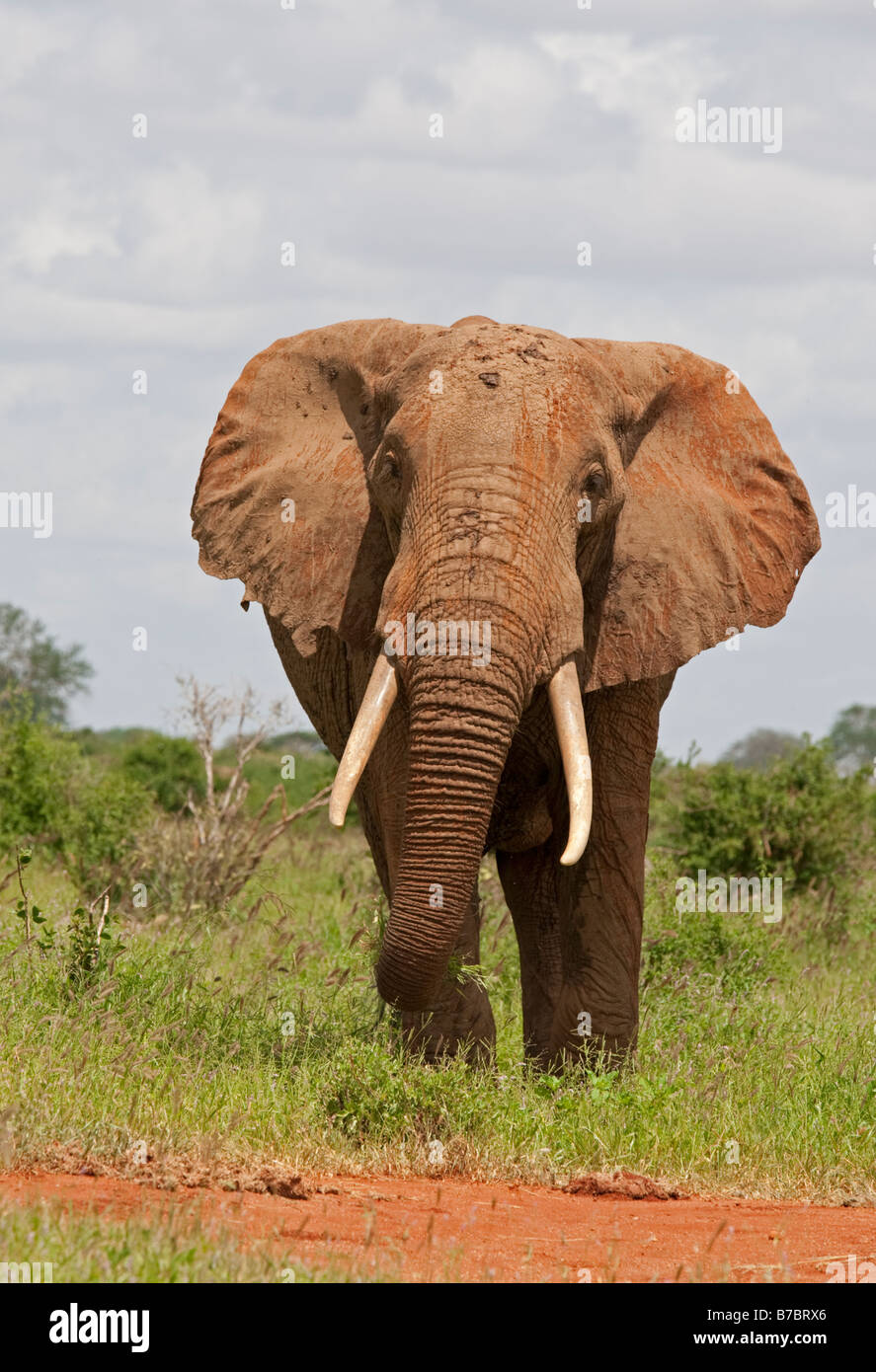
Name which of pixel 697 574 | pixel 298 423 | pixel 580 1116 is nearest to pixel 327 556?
pixel 298 423

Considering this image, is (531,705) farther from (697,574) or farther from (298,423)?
(298,423)

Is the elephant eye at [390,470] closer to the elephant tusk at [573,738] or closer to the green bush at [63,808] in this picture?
the elephant tusk at [573,738]

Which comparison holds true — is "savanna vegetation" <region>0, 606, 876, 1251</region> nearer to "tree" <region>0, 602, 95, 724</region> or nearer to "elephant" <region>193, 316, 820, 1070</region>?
"elephant" <region>193, 316, 820, 1070</region>

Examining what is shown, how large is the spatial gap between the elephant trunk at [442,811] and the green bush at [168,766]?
42.3 feet

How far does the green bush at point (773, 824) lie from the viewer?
1441 centimetres

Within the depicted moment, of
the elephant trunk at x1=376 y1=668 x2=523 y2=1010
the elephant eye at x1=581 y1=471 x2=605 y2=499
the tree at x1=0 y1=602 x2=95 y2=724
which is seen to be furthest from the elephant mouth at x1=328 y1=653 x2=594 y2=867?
the tree at x1=0 y1=602 x2=95 y2=724

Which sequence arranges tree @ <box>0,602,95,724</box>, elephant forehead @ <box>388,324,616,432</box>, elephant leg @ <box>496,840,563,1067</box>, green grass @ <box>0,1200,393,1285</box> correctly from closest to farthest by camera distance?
green grass @ <box>0,1200,393,1285</box>
elephant forehead @ <box>388,324,616,432</box>
elephant leg @ <box>496,840,563,1067</box>
tree @ <box>0,602,95,724</box>

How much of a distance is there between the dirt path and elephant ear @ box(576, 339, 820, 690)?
2.04 meters

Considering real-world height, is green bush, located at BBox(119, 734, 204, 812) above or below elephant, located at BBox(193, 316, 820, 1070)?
above

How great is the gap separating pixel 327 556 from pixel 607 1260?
3.31 metres

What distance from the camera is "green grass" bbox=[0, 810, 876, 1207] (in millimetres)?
6555

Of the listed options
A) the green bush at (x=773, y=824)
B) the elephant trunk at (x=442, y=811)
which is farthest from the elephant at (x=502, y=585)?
the green bush at (x=773, y=824)

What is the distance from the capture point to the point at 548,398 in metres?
7.07

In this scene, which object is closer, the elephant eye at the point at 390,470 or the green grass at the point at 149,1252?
the green grass at the point at 149,1252
